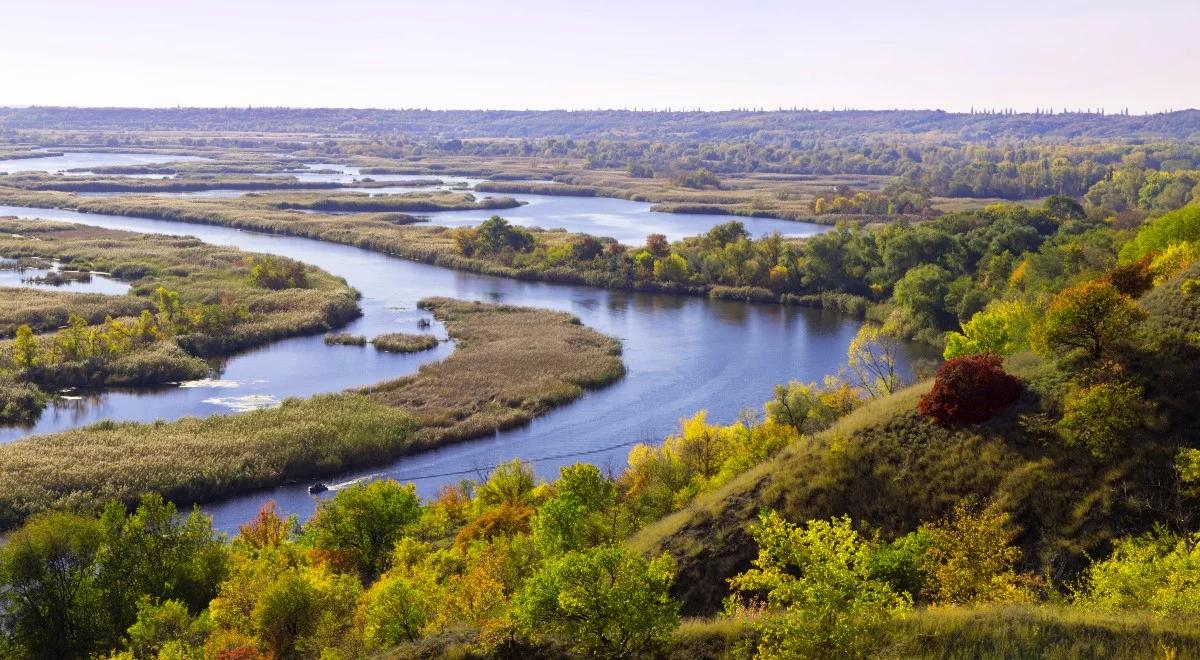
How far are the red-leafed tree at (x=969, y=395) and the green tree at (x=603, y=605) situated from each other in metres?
17.2

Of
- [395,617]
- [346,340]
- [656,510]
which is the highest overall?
[395,617]

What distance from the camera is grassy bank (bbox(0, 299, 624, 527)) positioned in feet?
156

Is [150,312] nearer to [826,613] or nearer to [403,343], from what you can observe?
[403,343]

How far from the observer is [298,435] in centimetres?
5359

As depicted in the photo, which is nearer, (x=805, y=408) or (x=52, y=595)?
(x=52, y=595)

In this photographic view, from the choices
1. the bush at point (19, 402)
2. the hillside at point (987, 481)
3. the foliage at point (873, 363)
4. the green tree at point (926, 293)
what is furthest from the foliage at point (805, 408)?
the bush at point (19, 402)

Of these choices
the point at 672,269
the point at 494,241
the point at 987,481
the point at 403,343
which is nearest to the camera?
the point at 987,481

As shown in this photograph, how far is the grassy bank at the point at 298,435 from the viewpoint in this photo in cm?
4750

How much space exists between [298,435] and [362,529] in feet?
52.1

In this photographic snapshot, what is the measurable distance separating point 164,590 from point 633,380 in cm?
3843

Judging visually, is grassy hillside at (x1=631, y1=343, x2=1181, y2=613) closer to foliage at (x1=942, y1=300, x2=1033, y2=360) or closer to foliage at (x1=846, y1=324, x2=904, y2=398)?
foliage at (x1=942, y1=300, x2=1033, y2=360)

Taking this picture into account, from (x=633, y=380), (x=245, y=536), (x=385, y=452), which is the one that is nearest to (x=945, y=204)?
(x=633, y=380)

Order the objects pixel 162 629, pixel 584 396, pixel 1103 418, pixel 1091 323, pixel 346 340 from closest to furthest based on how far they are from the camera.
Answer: pixel 162 629 → pixel 1103 418 → pixel 1091 323 → pixel 584 396 → pixel 346 340

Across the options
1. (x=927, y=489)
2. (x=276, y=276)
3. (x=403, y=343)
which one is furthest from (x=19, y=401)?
(x=927, y=489)
